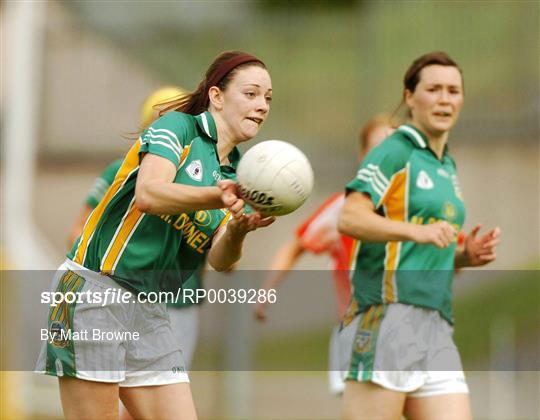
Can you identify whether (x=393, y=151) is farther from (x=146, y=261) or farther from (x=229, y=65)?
(x=146, y=261)

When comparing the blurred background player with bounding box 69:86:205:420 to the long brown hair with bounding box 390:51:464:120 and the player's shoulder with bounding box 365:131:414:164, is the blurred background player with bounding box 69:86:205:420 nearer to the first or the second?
the long brown hair with bounding box 390:51:464:120

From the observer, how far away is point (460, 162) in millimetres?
14492

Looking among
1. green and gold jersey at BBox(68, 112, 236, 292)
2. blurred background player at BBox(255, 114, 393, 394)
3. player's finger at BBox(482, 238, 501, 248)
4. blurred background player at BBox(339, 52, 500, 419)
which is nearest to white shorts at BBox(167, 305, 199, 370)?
blurred background player at BBox(255, 114, 393, 394)

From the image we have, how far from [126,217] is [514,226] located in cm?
1156

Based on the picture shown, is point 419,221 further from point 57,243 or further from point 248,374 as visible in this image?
point 57,243

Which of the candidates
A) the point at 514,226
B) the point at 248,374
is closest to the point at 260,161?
the point at 248,374

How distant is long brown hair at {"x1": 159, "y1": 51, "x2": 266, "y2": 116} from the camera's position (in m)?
4.46

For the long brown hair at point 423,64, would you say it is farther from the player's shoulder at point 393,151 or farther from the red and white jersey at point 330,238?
the red and white jersey at point 330,238

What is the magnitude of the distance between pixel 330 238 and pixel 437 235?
2055mm

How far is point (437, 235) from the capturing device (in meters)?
4.70

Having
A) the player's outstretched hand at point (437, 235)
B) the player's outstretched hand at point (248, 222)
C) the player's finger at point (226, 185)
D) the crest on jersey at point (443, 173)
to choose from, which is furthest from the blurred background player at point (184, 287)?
the player's finger at point (226, 185)

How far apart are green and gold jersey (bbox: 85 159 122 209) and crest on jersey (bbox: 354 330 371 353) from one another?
6.42ft

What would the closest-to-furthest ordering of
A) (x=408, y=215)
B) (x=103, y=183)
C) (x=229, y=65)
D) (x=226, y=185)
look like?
(x=226, y=185) < (x=229, y=65) < (x=408, y=215) < (x=103, y=183)

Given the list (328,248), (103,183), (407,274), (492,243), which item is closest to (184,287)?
(103,183)
